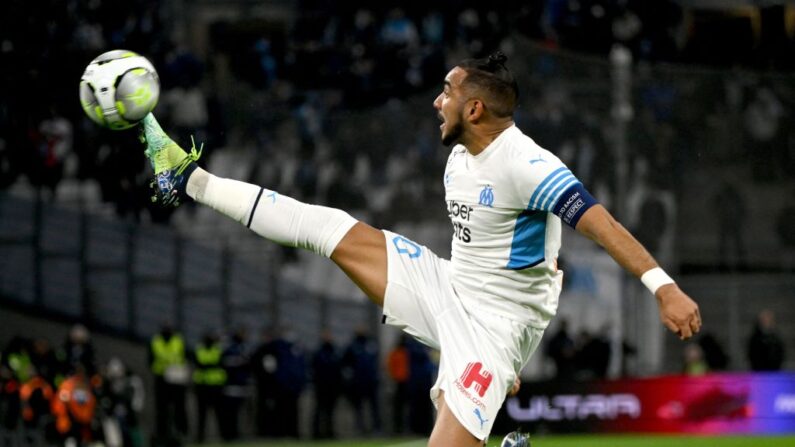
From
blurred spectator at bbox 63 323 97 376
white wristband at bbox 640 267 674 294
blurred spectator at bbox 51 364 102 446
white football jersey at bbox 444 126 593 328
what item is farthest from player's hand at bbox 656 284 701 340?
blurred spectator at bbox 63 323 97 376

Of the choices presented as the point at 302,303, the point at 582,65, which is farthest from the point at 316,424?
the point at 582,65

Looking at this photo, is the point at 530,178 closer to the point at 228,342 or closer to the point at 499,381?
the point at 499,381

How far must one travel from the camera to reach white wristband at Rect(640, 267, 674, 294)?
6.07 metres

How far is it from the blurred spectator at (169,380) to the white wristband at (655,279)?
14.5 m

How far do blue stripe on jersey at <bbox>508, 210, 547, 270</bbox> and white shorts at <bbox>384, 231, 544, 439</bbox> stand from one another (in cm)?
30

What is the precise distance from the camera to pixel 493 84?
694 cm

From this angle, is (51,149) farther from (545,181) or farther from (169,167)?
(545,181)

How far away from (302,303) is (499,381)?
14.4 metres

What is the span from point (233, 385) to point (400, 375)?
236 cm

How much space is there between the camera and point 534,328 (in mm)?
7156

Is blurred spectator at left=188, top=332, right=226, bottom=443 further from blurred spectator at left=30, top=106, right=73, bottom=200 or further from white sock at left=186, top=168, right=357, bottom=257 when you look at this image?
white sock at left=186, top=168, right=357, bottom=257

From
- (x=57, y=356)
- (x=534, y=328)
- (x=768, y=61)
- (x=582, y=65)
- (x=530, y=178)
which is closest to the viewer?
(x=530, y=178)

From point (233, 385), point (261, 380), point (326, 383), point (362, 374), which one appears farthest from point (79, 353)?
point (362, 374)

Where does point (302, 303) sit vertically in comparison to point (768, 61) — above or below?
below
